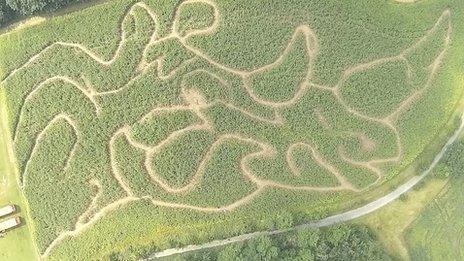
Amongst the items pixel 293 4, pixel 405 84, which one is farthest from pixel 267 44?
pixel 405 84

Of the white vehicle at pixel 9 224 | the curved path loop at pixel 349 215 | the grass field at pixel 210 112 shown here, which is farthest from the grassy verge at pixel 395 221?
the white vehicle at pixel 9 224

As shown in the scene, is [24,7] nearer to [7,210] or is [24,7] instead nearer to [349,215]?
[7,210]

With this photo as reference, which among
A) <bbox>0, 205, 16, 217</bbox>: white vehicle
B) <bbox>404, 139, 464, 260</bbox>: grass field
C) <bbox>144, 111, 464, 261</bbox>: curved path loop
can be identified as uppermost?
<bbox>0, 205, 16, 217</bbox>: white vehicle

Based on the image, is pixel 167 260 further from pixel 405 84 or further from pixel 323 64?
pixel 405 84

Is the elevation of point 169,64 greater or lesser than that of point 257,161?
greater

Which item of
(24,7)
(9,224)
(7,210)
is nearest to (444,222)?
(9,224)

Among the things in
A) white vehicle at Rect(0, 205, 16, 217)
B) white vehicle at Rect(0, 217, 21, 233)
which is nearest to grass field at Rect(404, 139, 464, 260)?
white vehicle at Rect(0, 217, 21, 233)

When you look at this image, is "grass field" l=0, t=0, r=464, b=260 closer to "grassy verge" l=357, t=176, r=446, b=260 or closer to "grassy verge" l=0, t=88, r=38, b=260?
"grassy verge" l=0, t=88, r=38, b=260

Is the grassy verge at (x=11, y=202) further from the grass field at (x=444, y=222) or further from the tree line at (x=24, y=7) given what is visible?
the grass field at (x=444, y=222)
